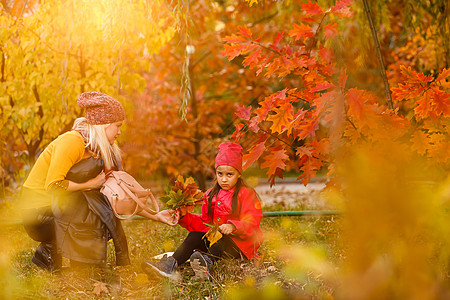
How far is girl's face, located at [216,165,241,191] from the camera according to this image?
301 cm

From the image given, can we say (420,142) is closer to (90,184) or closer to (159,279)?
(159,279)

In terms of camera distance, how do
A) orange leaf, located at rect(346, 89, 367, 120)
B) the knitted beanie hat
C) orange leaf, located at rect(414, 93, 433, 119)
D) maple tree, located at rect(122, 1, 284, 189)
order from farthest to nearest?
maple tree, located at rect(122, 1, 284, 189) < the knitted beanie hat < orange leaf, located at rect(414, 93, 433, 119) < orange leaf, located at rect(346, 89, 367, 120)

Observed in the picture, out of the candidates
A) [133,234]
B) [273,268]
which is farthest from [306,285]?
[133,234]

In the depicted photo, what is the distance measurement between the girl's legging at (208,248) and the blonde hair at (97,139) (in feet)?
2.47

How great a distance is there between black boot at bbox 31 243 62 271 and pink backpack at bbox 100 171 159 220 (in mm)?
567

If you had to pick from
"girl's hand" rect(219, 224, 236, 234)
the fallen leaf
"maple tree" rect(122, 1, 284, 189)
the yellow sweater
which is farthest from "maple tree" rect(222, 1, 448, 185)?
"maple tree" rect(122, 1, 284, 189)

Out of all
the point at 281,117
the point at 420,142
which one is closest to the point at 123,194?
the point at 281,117

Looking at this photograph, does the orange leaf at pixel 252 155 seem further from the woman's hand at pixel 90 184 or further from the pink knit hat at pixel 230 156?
the woman's hand at pixel 90 184

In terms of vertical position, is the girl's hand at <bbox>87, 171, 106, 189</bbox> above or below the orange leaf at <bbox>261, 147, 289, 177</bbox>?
below

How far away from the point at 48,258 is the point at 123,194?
2.49 feet

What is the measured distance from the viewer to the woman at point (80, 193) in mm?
2936

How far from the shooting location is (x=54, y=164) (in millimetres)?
2893

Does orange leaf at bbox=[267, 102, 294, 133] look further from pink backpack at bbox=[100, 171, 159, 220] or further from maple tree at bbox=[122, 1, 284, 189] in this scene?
maple tree at bbox=[122, 1, 284, 189]

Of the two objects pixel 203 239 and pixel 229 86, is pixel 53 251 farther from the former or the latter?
pixel 229 86
